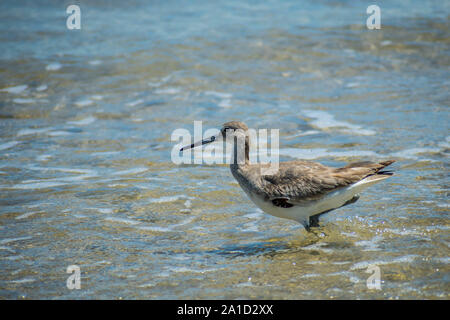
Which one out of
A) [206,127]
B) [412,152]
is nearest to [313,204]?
[412,152]

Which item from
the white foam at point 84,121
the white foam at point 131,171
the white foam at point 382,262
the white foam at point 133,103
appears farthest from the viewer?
the white foam at point 133,103

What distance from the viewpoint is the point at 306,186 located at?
21.0 ft

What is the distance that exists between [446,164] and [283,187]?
3130 millimetres

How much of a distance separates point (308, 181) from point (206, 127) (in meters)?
4.16

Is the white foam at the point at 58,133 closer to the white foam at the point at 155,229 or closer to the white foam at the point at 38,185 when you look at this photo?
the white foam at the point at 38,185

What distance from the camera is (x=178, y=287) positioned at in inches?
215

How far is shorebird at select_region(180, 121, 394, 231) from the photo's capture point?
20.8ft

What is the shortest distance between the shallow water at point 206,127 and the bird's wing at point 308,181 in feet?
1.78

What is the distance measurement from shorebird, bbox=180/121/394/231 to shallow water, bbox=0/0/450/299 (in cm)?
36

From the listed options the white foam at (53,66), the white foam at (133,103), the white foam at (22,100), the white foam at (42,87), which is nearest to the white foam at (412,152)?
the white foam at (133,103)

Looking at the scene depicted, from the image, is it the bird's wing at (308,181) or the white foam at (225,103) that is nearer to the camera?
the bird's wing at (308,181)

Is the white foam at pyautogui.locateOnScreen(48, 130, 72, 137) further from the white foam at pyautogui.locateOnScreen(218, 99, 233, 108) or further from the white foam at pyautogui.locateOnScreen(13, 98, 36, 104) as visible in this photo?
the white foam at pyautogui.locateOnScreen(218, 99, 233, 108)

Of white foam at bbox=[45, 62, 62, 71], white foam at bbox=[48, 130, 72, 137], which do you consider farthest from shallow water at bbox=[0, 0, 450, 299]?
white foam at bbox=[45, 62, 62, 71]

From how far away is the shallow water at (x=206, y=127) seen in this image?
5770 mm
